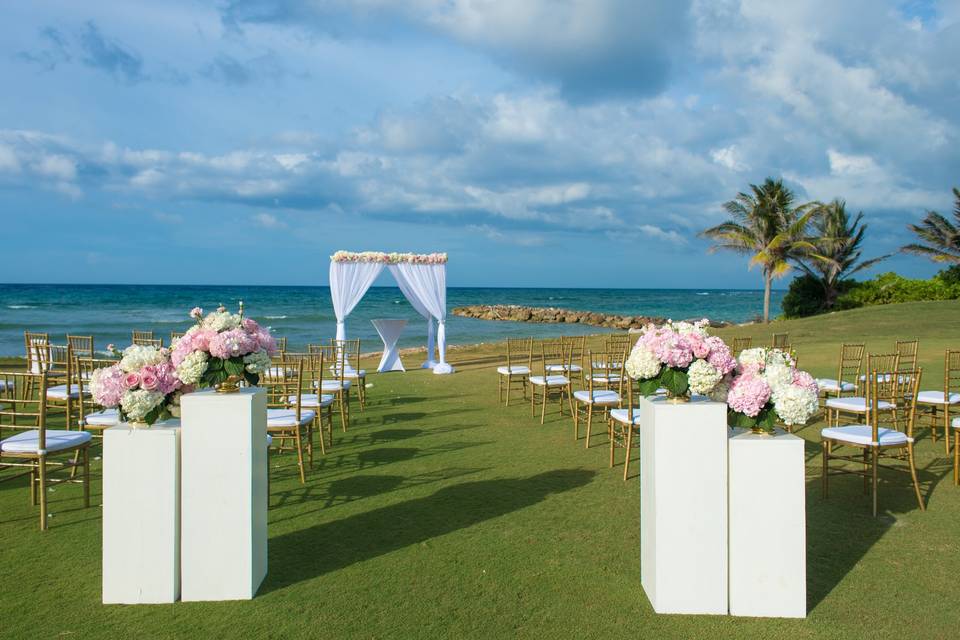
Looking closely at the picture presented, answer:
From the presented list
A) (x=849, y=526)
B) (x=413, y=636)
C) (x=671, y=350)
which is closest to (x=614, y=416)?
(x=849, y=526)

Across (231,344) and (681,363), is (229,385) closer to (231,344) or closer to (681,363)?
(231,344)

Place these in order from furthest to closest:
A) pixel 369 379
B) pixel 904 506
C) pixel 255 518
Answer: pixel 369 379 → pixel 904 506 → pixel 255 518

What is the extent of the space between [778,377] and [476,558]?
1.95 meters

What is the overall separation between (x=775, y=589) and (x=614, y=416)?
2400 mm

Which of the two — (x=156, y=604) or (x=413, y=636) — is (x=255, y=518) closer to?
(x=156, y=604)

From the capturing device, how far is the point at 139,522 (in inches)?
130

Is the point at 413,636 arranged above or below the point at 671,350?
below

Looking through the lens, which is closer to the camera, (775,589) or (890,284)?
(775,589)

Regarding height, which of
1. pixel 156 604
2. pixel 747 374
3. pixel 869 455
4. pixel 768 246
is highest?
pixel 768 246

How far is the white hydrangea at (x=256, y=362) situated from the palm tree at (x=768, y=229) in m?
23.4

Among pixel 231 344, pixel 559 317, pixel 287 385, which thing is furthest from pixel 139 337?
pixel 559 317

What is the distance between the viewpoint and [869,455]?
17.0 feet

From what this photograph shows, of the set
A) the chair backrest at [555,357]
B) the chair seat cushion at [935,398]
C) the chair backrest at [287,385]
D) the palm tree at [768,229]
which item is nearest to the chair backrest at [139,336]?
the chair backrest at [287,385]

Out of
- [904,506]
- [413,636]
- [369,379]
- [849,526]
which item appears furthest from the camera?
[369,379]
